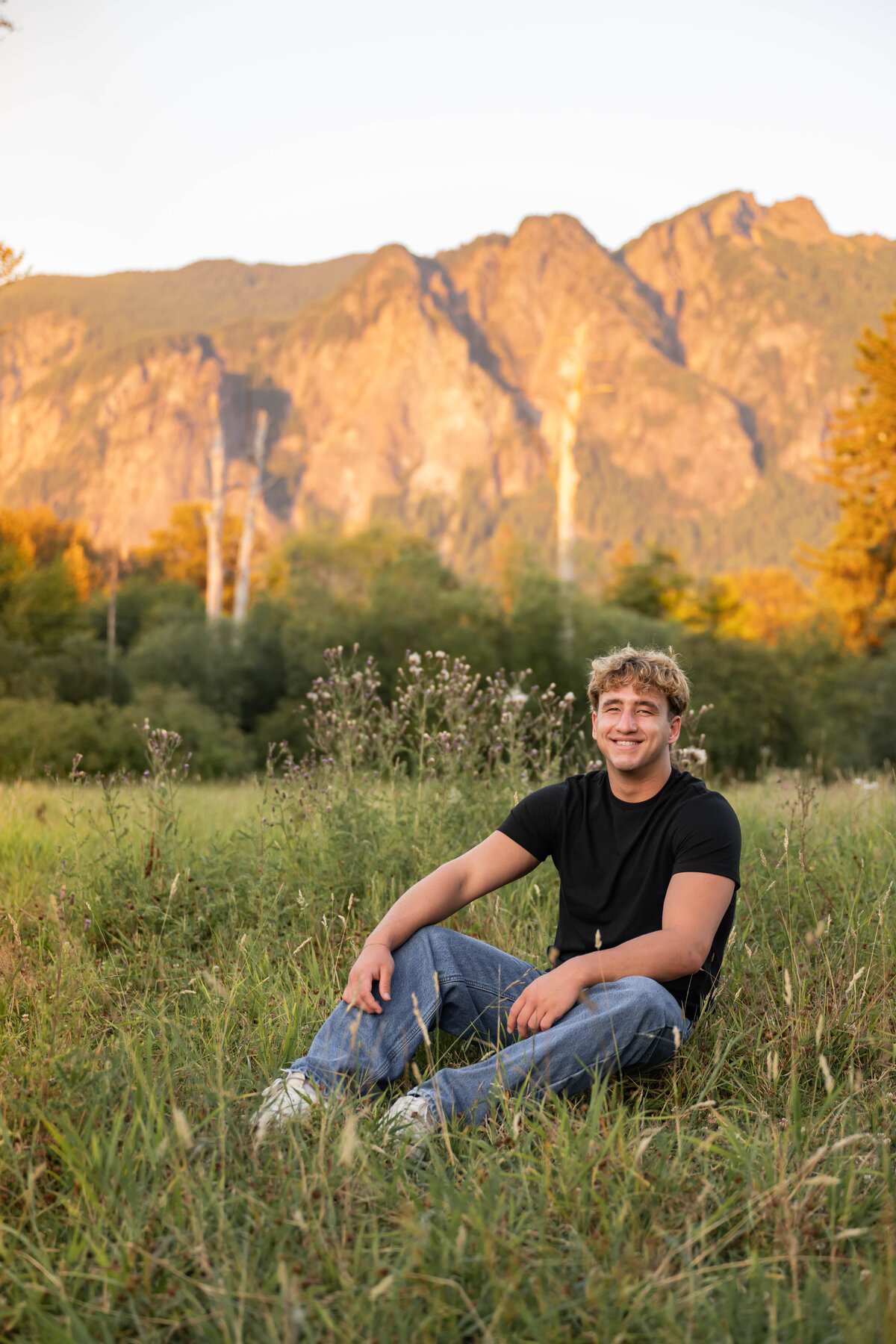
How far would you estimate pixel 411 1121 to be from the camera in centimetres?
230

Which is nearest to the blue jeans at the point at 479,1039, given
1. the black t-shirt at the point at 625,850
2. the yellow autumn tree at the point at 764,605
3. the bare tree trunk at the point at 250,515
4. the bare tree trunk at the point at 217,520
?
the black t-shirt at the point at 625,850

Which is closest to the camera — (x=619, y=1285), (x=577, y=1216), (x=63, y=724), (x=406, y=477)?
(x=619, y=1285)

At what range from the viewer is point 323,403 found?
184750mm

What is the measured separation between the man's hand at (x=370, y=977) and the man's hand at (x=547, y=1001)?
1.26 feet

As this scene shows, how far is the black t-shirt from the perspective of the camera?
8.93ft

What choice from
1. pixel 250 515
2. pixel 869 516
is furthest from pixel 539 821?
pixel 869 516

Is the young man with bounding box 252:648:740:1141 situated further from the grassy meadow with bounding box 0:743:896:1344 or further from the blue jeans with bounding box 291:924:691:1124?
the grassy meadow with bounding box 0:743:896:1344

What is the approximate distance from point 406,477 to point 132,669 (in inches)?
5720

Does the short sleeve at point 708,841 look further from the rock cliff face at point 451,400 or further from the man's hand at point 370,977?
the rock cliff face at point 451,400

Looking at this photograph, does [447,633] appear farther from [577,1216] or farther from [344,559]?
[577,1216]

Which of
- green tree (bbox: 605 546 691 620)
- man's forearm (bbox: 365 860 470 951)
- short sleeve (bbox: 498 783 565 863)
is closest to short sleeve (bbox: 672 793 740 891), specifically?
short sleeve (bbox: 498 783 565 863)

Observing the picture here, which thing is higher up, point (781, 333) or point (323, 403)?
point (781, 333)

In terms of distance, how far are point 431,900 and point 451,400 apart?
17677 cm

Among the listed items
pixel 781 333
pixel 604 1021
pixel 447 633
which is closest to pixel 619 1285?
pixel 604 1021
